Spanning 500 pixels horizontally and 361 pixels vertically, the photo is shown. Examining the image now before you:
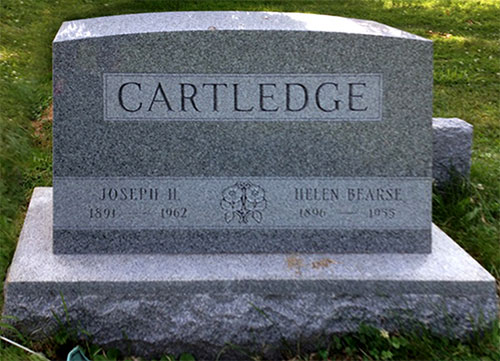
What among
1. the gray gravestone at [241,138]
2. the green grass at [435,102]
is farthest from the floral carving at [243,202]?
the green grass at [435,102]

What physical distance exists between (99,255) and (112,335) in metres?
0.41

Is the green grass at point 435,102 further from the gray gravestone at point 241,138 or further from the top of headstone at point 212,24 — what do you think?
the top of headstone at point 212,24

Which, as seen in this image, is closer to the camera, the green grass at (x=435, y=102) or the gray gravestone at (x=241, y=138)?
the green grass at (x=435, y=102)

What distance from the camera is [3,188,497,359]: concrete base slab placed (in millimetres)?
2727

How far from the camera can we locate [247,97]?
296cm

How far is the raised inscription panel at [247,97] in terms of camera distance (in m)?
2.95

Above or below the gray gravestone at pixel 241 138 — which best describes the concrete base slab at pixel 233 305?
below

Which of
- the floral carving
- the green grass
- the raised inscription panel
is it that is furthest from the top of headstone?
the green grass

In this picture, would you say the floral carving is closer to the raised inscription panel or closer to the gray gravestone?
the gray gravestone

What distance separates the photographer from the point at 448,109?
608 centimetres

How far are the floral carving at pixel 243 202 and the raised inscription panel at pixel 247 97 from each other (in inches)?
13.0

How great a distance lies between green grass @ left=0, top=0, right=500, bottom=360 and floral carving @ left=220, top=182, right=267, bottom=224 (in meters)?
0.70

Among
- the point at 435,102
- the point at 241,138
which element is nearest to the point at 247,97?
the point at 241,138

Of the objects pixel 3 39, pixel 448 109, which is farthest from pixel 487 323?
pixel 3 39
